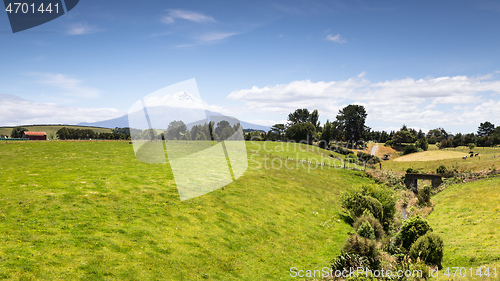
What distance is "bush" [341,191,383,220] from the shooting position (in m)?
34.8

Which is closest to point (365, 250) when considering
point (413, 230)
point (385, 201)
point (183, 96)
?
point (413, 230)

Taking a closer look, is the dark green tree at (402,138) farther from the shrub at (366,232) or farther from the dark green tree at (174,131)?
the shrub at (366,232)

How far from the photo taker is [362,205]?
1406 inches

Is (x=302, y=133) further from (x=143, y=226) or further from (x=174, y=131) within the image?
(x=143, y=226)

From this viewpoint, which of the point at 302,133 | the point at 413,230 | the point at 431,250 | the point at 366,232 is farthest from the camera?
the point at 302,133

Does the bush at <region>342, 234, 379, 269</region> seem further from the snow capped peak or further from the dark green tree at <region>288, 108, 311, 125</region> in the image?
the dark green tree at <region>288, 108, 311, 125</region>

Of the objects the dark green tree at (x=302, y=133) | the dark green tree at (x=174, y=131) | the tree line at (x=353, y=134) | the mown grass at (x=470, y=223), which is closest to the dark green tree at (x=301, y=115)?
the tree line at (x=353, y=134)

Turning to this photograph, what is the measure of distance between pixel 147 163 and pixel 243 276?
32694 millimetres

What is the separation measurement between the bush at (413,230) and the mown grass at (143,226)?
7.15 m

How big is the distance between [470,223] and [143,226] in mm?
37977

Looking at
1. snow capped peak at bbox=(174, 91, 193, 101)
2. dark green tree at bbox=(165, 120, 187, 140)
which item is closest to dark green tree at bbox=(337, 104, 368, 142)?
dark green tree at bbox=(165, 120, 187, 140)

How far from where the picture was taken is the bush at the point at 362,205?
1369 inches

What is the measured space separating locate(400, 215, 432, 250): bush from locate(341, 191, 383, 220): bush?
6.17 m

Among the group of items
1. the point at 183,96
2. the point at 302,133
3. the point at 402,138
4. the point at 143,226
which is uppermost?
the point at 302,133
